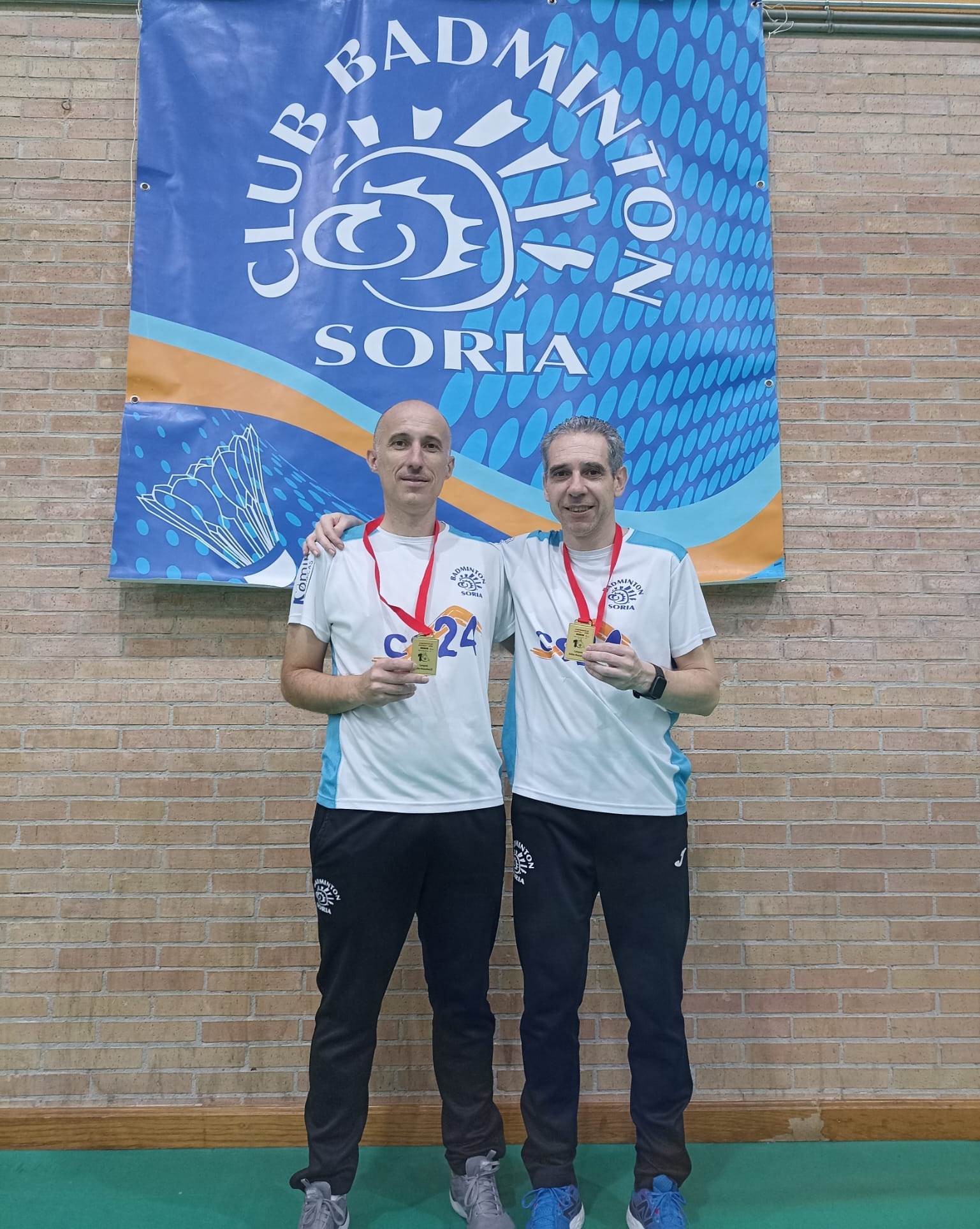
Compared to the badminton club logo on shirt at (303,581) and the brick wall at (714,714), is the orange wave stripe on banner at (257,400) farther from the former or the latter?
the badminton club logo on shirt at (303,581)

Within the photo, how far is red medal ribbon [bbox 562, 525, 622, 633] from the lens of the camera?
6.66 feet

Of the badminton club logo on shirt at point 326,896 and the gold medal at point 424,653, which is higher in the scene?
the gold medal at point 424,653

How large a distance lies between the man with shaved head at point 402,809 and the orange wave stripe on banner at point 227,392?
0.62 meters

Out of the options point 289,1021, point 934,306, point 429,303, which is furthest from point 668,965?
point 934,306

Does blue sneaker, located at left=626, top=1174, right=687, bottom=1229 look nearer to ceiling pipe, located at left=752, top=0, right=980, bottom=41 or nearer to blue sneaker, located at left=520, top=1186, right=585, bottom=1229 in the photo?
blue sneaker, located at left=520, top=1186, right=585, bottom=1229

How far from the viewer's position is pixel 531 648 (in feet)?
6.84

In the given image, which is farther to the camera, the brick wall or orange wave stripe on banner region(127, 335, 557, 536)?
orange wave stripe on banner region(127, 335, 557, 536)

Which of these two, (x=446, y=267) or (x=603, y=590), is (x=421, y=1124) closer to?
(x=603, y=590)

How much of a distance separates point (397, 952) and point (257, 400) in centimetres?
165

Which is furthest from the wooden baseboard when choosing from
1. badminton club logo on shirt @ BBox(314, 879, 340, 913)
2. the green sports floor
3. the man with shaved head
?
badminton club logo on shirt @ BBox(314, 879, 340, 913)

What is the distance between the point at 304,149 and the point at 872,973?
305cm

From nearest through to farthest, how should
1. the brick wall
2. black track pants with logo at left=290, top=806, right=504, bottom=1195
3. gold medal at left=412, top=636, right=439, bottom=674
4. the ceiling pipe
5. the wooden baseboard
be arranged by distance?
1. gold medal at left=412, top=636, right=439, bottom=674
2. black track pants with logo at left=290, top=806, right=504, bottom=1195
3. the wooden baseboard
4. the brick wall
5. the ceiling pipe

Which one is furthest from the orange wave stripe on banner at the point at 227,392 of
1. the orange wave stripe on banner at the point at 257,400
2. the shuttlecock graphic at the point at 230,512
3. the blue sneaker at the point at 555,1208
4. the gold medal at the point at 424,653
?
the blue sneaker at the point at 555,1208

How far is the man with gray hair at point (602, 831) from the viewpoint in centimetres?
197
